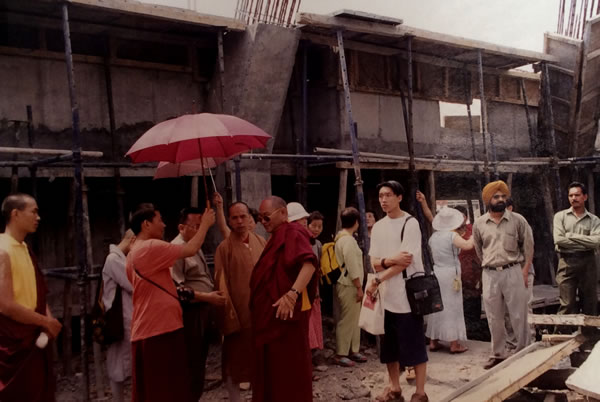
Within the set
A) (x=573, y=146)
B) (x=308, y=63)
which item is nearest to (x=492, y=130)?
(x=573, y=146)

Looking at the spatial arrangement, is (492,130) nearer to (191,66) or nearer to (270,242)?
(191,66)

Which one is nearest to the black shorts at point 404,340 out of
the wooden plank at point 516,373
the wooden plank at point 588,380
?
the wooden plank at point 516,373

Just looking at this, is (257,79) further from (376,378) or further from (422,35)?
(376,378)

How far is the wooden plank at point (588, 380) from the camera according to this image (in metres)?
3.38

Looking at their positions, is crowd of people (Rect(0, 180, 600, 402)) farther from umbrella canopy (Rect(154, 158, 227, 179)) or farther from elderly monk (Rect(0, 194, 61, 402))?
umbrella canopy (Rect(154, 158, 227, 179))

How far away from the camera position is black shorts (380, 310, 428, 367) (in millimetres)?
5008

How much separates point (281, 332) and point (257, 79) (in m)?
4.71

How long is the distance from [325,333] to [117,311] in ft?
13.5

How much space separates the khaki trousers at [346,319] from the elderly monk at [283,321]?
2.70 metres

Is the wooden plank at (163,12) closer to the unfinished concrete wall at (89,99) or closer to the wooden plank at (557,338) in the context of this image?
the unfinished concrete wall at (89,99)

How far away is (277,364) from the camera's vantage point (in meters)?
4.25

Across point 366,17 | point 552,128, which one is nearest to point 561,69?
point 552,128

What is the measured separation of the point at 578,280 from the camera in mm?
7441

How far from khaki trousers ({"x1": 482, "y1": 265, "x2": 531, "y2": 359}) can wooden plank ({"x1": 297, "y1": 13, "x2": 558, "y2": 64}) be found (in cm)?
373
